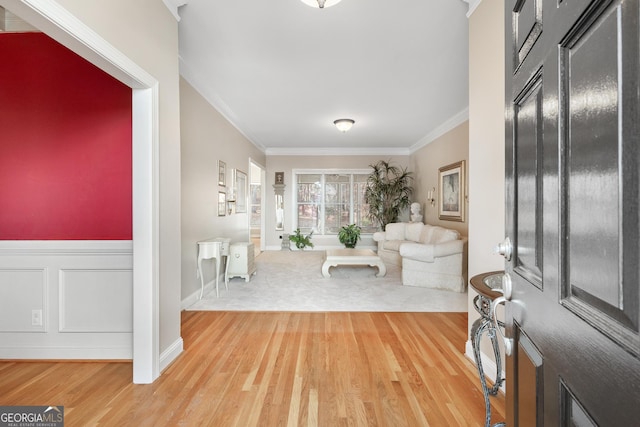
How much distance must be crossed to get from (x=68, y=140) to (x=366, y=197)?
6.29 meters

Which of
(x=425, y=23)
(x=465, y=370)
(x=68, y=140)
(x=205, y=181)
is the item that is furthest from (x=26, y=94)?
(x=465, y=370)

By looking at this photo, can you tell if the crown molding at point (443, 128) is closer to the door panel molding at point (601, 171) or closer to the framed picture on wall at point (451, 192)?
the framed picture on wall at point (451, 192)

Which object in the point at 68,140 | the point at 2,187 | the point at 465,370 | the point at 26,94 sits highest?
the point at 26,94

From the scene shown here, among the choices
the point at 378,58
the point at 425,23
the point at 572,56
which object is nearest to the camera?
the point at 572,56

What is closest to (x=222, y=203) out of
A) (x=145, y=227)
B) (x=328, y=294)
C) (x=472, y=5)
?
(x=328, y=294)

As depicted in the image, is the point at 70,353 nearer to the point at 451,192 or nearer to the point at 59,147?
the point at 59,147

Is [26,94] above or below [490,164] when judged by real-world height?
above

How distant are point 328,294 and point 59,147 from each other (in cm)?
312

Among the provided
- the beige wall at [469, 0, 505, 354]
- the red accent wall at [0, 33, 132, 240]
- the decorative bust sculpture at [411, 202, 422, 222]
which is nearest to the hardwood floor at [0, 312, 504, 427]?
the beige wall at [469, 0, 505, 354]

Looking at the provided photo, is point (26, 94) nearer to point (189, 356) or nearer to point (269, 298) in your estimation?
point (189, 356)

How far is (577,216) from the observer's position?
0.55 metres

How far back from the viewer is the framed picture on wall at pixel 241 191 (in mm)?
5311

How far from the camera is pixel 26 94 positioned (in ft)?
7.51

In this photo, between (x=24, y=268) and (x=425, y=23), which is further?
(x=425, y=23)
